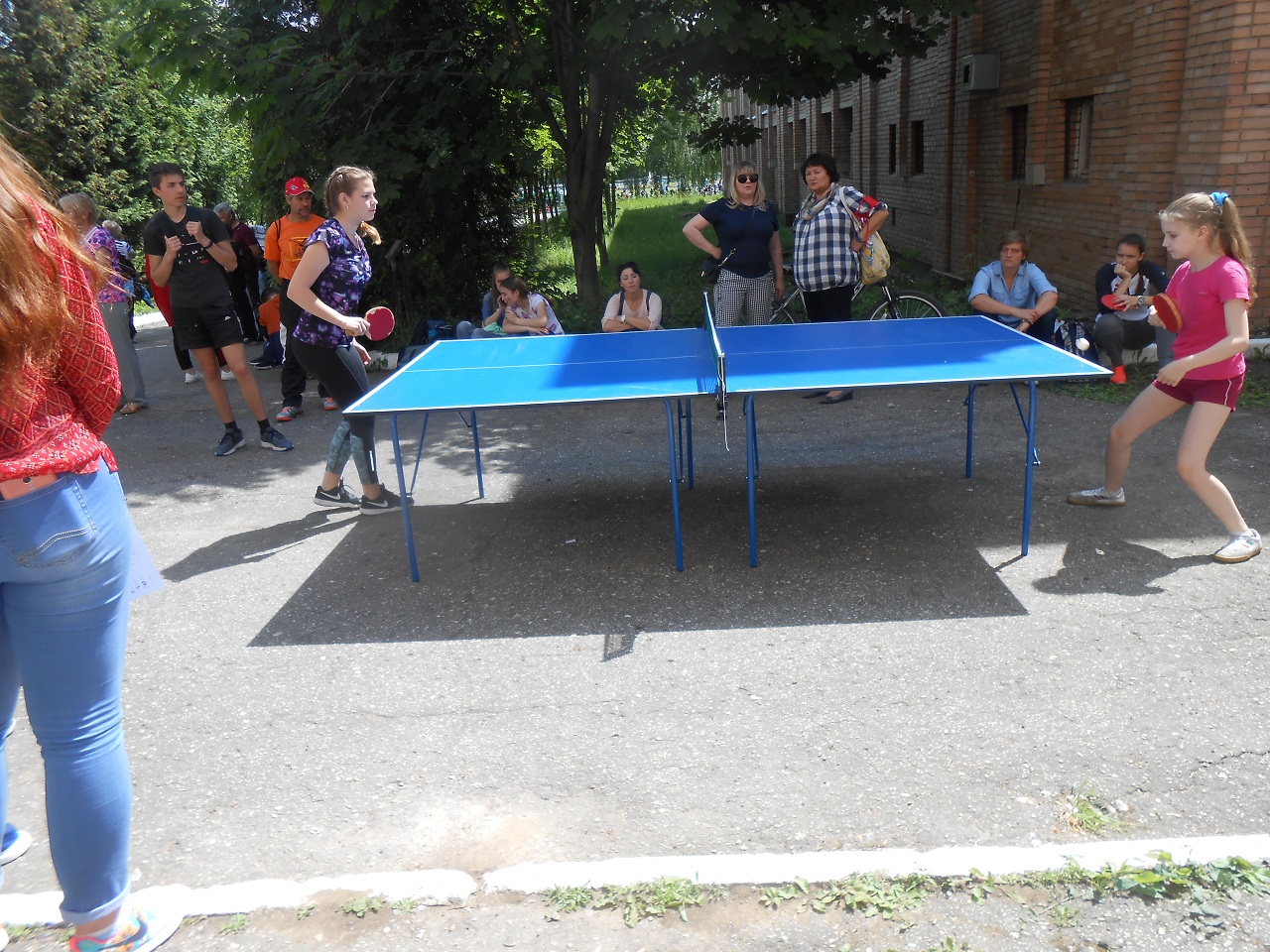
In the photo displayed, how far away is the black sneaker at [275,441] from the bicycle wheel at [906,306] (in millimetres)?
5097

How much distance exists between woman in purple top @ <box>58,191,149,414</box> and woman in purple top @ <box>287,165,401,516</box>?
2795 millimetres

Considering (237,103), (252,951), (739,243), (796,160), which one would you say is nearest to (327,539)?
(252,951)

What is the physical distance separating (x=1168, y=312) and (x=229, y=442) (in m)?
6.26

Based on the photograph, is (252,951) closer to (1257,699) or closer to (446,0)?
(1257,699)

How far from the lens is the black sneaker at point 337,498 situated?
20.9 feet

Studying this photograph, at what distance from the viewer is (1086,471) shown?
6.36 m

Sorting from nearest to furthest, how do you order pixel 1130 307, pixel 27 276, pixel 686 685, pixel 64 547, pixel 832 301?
pixel 27 276
pixel 64 547
pixel 686 685
pixel 1130 307
pixel 832 301

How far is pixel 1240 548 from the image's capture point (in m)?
4.85

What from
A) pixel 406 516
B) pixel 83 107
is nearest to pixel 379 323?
pixel 406 516

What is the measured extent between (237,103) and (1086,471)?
351 inches

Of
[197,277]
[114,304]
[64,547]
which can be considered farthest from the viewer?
[114,304]

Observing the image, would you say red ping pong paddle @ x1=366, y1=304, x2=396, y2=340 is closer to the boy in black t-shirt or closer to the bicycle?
the boy in black t-shirt

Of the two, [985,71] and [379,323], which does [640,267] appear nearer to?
[985,71]

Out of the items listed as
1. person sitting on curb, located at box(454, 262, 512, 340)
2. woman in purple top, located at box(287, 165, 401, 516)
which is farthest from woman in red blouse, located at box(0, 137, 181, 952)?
person sitting on curb, located at box(454, 262, 512, 340)
